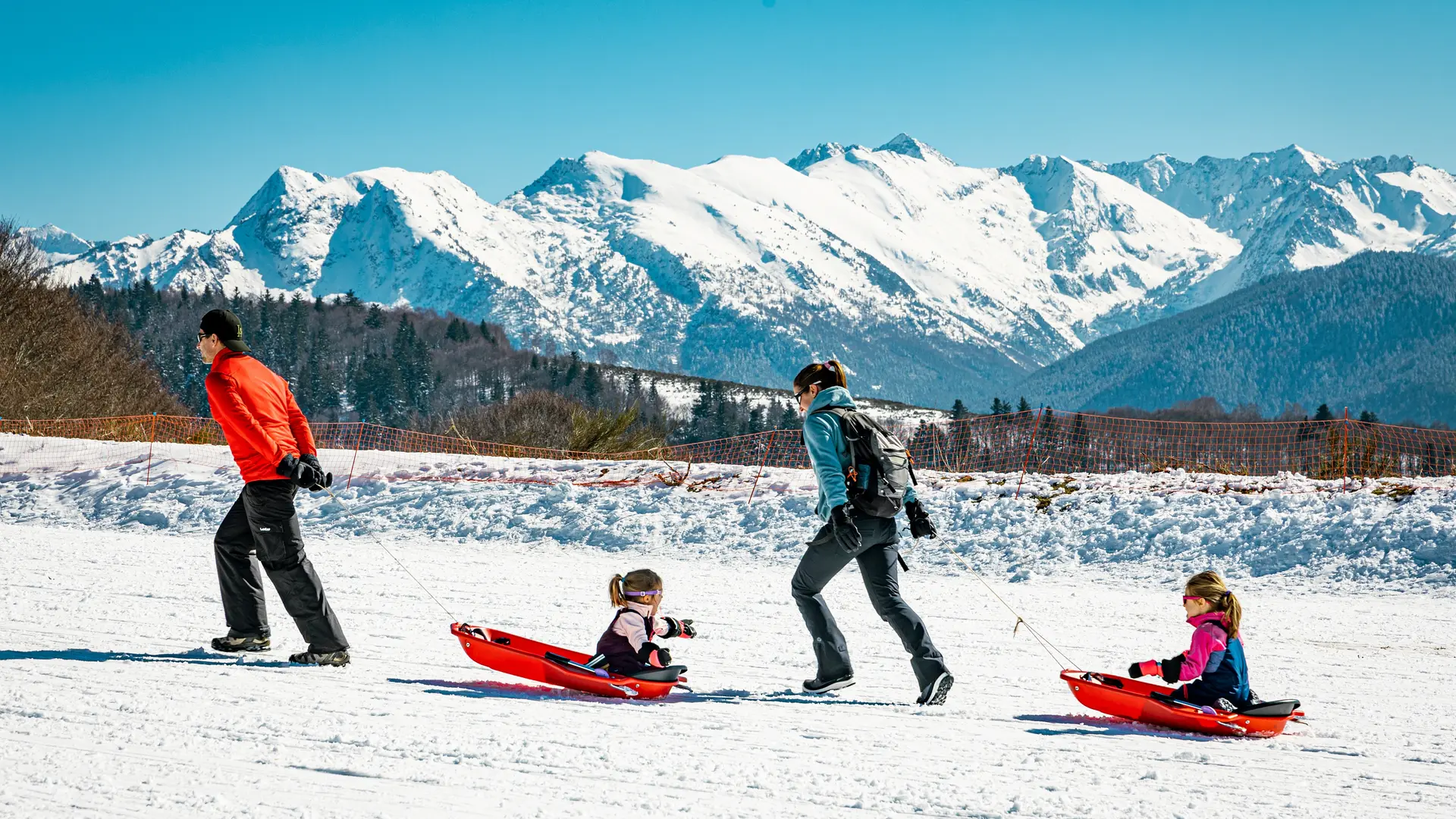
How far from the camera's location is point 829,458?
5434 millimetres

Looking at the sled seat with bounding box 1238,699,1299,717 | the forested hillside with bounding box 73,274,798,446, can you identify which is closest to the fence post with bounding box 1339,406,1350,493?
the sled seat with bounding box 1238,699,1299,717

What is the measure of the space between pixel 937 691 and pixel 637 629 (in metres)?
1.48

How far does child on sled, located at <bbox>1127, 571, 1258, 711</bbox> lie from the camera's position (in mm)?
5125

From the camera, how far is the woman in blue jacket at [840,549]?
543 centimetres

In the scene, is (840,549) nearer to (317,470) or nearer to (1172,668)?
(1172,668)

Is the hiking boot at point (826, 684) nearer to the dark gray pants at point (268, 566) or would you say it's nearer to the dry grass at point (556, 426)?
the dark gray pants at point (268, 566)

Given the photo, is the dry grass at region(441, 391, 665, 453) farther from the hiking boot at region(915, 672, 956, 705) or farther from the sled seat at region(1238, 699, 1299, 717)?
the sled seat at region(1238, 699, 1299, 717)

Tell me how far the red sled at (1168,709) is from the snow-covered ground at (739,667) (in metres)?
0.11

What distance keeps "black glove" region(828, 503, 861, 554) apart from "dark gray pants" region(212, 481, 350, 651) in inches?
103

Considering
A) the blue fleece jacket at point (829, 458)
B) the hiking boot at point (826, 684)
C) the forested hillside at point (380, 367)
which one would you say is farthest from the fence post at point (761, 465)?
the forested hillside at point (380, 367)

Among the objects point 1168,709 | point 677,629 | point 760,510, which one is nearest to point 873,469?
point 677,629

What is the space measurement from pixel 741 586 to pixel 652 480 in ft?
18.1

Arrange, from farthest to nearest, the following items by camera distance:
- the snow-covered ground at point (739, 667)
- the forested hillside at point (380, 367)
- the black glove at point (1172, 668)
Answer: the forested hillside at point (380, 367) < the black glove at point (1172, 668) < the snow-covered ground at point (739, 667)

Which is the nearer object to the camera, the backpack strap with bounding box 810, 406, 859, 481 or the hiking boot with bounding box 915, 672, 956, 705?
the backpack strap with bounding box 810, 406, 859, 481
